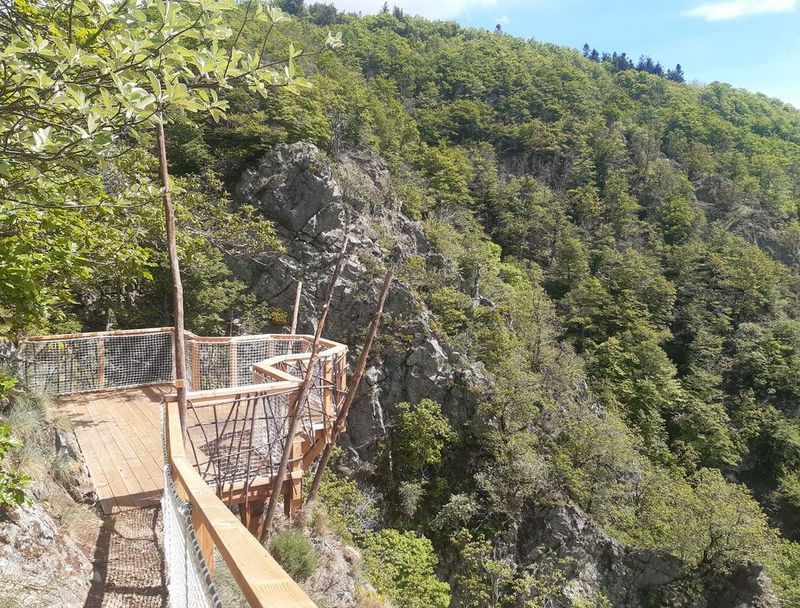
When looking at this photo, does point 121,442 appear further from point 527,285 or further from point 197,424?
point 527,285

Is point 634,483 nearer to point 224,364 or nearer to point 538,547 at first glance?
point 538,547

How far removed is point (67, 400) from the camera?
6902mm

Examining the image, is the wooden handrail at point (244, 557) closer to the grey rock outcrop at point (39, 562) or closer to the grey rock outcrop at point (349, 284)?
the grey rock outcrop at point (39, 562)

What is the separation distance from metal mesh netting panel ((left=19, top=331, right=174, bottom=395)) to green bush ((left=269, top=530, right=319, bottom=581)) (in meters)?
4.04

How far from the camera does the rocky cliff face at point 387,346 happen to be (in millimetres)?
15812

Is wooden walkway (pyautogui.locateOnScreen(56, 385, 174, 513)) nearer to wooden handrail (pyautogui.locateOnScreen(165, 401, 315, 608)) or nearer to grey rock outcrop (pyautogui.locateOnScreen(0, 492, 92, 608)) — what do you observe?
grey rock outcrop (pyautogui.locateOnScreen(0, 492, 92, 608))

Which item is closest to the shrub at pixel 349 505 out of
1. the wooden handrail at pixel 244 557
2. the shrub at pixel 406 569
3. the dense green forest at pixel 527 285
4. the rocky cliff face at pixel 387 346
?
the dense green forest at pixel 527 285

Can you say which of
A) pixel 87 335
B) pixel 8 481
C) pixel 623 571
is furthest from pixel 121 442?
pixel 623 571

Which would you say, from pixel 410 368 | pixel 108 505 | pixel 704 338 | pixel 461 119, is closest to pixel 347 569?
pixel 108 505

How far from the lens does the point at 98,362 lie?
7305mm

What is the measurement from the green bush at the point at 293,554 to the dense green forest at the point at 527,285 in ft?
10.3

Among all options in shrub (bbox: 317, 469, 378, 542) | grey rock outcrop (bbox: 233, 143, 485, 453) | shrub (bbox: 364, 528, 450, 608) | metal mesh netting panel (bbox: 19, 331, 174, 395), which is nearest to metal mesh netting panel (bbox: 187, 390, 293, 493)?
metal mesh netting panel (bbox: 19, 331, 174, 395)

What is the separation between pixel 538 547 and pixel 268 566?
16.7 m

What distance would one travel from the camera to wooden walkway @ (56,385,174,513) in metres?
4.52
